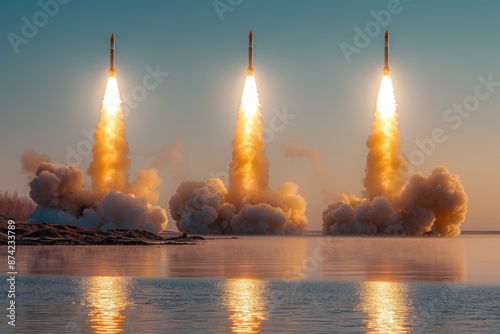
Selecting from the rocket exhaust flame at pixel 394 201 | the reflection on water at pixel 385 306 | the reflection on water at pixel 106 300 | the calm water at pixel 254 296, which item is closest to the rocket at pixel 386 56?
the rocket exhaust flame at pixel 394 201

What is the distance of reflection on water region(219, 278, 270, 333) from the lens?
38803 millimetres

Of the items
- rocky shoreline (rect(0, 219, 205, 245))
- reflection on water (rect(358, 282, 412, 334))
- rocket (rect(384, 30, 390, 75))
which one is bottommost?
reflection on water (rect(358, 282, 412, 334))

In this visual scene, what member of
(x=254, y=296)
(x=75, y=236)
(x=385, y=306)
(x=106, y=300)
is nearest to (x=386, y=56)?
(x=75, y=236)

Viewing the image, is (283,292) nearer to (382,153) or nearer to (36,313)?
(36,313)

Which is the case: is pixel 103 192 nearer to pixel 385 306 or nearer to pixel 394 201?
pixel 394 201

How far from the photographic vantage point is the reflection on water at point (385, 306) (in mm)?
38466

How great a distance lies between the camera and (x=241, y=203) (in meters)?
157

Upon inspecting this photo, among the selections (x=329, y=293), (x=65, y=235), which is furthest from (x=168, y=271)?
(x=65, y=235)

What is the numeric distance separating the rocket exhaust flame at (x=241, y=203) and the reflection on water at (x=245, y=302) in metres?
88.4

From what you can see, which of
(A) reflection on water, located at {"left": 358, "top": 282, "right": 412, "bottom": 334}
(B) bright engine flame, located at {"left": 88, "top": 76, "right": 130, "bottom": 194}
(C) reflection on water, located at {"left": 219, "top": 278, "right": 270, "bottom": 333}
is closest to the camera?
(A) reflection on water, located at {"left": 358, "top": 282, "right": 412, "bottom": 334}

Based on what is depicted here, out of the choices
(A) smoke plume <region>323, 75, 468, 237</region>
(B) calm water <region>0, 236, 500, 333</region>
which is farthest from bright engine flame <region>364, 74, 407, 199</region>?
(B) calm water <region>0, 236, 500, 333</region>

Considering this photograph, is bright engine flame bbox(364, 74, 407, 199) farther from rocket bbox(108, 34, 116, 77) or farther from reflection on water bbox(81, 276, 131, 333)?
reflection on water bbox(81, 276, 131, 333)

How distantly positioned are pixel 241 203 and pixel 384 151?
25980 mm

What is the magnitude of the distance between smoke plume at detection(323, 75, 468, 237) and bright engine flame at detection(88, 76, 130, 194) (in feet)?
112
